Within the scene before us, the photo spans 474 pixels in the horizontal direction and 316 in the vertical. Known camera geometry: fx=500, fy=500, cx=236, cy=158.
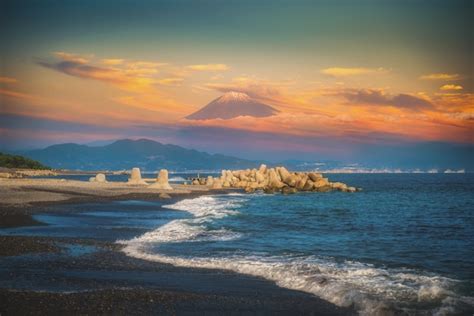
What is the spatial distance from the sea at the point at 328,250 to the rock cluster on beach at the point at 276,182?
41964mm

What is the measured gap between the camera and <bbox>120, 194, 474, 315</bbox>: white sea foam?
37.6 feet

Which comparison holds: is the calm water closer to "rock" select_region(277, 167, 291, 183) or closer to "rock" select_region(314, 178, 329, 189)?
"rock" select_region(314, 178, 329, 189)

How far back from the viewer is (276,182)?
79562 millimetres

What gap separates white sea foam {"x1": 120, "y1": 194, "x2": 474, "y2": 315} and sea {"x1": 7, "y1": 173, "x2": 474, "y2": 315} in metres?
0.03

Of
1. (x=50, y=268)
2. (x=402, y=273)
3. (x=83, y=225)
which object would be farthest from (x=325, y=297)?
(x=83, y=225)

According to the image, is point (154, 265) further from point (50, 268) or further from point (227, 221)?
point (227, 221)

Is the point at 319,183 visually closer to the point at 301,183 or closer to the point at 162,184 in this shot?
the point at 301,183

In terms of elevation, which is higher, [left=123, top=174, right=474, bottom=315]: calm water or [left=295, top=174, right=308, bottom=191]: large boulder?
[left=295, top=174, right=308, bottom=191]: large boulder

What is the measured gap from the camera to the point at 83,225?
2528 cm

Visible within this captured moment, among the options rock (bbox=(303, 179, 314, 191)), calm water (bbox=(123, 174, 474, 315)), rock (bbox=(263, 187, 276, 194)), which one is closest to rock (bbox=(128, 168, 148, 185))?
rock (bbox=(263, 187, 276, 194))

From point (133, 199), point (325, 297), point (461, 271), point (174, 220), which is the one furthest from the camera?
point (133, 199)

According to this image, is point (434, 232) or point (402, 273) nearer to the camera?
point (402, 273)

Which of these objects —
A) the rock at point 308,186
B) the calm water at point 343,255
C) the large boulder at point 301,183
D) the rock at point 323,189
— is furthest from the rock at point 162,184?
the calm water at point 343,255

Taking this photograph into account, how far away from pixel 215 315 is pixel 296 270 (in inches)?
207
